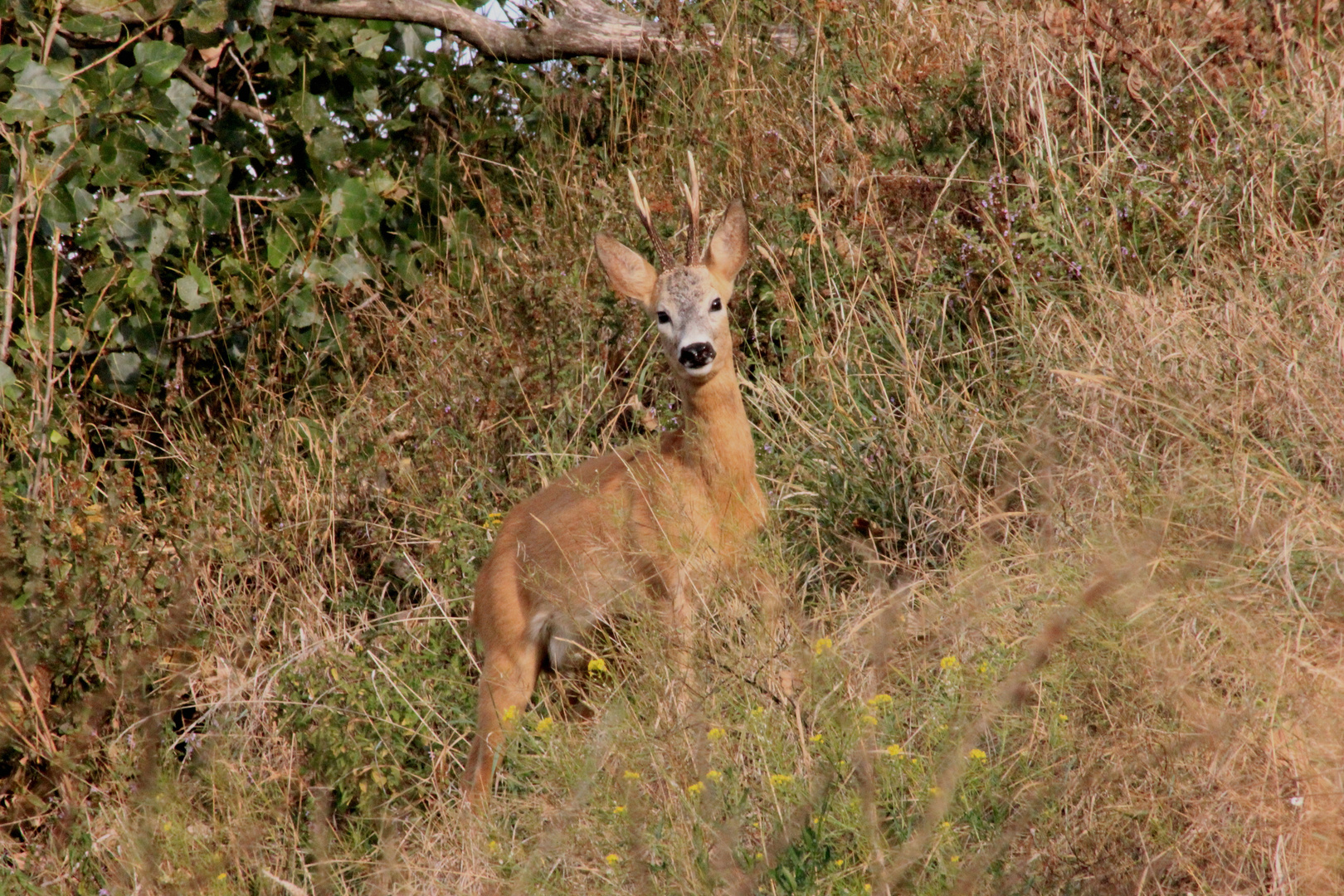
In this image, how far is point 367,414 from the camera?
6.46 meters

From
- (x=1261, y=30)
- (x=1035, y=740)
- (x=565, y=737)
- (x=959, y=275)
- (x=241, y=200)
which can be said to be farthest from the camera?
(x=241, y=200)

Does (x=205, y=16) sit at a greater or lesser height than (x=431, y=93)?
greater

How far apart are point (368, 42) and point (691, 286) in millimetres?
2395

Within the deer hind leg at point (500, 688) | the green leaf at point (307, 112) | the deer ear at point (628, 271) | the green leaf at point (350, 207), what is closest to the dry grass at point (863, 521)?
the deer hind leg at point (500, 688)

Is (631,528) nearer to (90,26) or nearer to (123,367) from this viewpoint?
(123,367)

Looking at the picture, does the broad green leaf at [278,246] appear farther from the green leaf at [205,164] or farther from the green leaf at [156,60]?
the green leaf at [156,60]

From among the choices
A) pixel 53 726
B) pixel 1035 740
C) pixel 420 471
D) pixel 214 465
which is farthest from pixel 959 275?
pixel 53 726

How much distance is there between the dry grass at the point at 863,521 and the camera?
3.35 m

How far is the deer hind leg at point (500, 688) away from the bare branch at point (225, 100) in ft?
10.4

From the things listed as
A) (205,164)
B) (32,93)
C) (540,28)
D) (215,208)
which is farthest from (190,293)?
(540,28)

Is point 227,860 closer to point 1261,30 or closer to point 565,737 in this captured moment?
point 565,737

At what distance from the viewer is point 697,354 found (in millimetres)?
5086

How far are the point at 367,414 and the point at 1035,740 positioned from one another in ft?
11.9

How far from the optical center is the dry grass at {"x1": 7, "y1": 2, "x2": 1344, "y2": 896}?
3.35 metres
